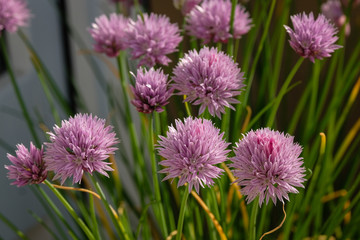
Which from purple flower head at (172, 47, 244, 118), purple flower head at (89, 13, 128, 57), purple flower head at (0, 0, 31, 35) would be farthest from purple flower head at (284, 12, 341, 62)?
purple flower head at (0, 0, 31, 35)

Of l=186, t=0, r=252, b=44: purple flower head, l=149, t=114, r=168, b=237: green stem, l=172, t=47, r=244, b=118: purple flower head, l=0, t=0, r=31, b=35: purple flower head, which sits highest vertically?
l=0, t=0, r=31, b=35: purple flower head

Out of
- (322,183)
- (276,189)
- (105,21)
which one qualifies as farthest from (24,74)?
(276,189)

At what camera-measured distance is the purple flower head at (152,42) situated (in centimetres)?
45

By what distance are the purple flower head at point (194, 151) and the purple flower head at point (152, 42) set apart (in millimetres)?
137

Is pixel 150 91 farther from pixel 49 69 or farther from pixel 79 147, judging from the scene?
pixel 49 69

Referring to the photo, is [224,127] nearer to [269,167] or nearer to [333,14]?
[269,167]

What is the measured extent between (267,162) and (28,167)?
163 mm

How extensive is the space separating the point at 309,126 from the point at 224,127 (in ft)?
0.63

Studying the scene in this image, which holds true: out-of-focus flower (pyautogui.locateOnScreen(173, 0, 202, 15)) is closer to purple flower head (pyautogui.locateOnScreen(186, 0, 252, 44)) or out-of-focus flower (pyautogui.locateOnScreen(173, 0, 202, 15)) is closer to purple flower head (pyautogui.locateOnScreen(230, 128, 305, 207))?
purple flower head (pyautogui.locateOnScreen(186, 0, 252, 44))

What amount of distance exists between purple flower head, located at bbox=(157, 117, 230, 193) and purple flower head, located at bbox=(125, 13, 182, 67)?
137mm

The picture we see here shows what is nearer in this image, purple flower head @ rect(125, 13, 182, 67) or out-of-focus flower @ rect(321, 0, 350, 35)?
purple flower head @ rect(125, 13, 182, 67)

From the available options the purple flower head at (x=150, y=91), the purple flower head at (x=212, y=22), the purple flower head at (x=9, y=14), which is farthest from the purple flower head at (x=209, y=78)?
the purple flower head at (x=9, y=14)

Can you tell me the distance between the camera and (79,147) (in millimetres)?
331

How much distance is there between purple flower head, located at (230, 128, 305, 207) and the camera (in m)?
0.32
